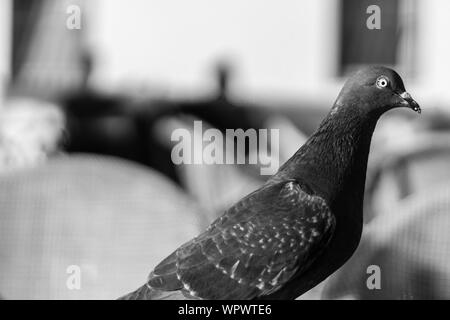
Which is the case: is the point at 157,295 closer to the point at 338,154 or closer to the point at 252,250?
the point at 252,250

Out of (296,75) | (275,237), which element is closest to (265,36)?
(296,75)

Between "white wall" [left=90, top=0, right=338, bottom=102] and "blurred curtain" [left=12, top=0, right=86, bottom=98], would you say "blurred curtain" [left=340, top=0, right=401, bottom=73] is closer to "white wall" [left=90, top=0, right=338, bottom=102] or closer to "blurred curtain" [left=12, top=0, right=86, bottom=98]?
"white wall" [left=90, top=0, right=338, bottom=102]

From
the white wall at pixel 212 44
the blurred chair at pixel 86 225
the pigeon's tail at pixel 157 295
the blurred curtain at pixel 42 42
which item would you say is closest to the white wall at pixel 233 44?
the white wall at pixel 212 44

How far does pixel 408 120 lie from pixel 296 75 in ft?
10.8

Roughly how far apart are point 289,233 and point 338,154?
12 centimetres

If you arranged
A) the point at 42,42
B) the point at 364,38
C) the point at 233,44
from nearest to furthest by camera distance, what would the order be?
the point at 233,44 → the point at 364,38 → the point at 42,42

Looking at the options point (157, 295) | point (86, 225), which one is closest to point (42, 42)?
point (86, 225)

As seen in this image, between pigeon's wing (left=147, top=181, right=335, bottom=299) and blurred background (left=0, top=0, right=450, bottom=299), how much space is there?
2.13 ft

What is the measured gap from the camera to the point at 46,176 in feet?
6.62

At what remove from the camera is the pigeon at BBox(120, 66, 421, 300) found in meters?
1.02

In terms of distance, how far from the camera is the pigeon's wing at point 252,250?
3.53 feet

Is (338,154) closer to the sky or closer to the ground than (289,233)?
closer to the sky

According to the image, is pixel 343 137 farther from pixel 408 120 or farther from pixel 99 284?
pixel 408 120

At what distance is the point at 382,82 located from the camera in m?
1.00
